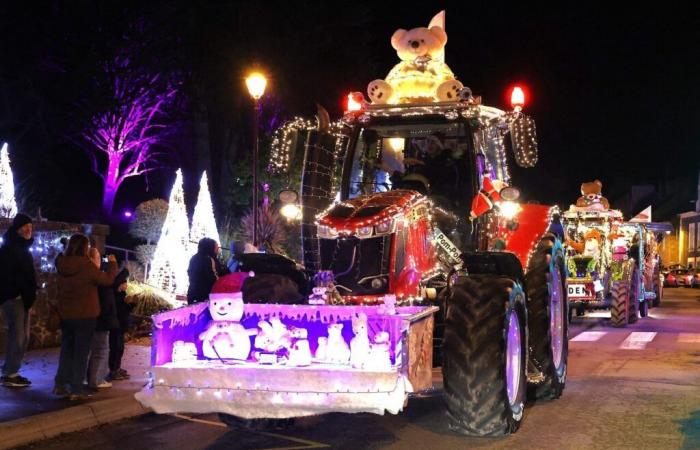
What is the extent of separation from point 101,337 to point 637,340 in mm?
11033

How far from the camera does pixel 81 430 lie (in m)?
8.57

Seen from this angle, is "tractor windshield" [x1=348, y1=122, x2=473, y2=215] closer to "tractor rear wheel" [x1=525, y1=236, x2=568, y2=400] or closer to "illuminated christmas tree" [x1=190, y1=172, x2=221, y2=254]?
"tractor rear wheel" [x1=525, y1=236, x2=568, y2=400]

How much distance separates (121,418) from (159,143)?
86.6 feet

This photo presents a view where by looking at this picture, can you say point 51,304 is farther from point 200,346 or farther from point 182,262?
point 200,346

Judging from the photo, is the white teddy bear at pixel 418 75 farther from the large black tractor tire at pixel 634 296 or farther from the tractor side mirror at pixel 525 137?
the large black tractor tire at pixel 634 296

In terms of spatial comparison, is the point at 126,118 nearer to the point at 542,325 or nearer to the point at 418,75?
the point at 418,75

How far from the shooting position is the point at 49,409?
875cm

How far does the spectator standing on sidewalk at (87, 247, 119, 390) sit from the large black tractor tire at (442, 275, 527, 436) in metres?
4.46

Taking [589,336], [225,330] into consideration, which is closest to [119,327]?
[225,330]

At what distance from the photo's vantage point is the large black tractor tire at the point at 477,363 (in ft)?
23.5

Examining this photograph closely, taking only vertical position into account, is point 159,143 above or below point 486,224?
above

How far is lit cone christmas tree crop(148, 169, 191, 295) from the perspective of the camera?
733 inches

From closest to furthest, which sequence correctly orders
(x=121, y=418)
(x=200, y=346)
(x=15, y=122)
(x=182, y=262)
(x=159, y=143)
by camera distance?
(x=200, y=346) < (x=121, y=418) < (x=182, y=262) < (x=15, y=122) < (x=159, y=143)

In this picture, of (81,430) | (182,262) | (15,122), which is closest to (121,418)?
(81,430)
